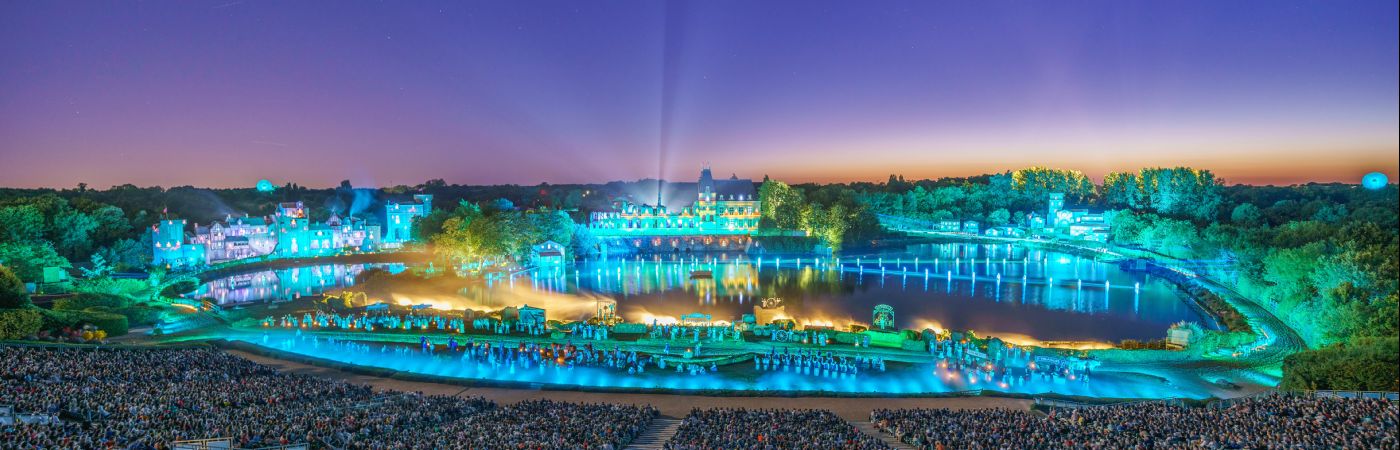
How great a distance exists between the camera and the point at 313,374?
66.9ft

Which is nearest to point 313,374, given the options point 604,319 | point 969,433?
point 604,319

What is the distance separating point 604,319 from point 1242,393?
2246 cm

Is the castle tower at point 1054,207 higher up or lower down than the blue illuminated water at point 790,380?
higher up

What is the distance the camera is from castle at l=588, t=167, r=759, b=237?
244 feet

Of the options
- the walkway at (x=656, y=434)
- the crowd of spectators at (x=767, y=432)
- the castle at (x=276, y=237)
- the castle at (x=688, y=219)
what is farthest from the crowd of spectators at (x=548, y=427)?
the castle at (x=688, y=219)

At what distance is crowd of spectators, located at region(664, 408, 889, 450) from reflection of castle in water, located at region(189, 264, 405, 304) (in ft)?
109

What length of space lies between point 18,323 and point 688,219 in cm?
5806

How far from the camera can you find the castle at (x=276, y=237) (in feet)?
173

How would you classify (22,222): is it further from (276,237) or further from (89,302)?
(89,302)

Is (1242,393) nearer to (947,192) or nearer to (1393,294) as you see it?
(1393,294)

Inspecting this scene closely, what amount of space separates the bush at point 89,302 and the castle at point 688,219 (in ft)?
149

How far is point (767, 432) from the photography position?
13.1 m

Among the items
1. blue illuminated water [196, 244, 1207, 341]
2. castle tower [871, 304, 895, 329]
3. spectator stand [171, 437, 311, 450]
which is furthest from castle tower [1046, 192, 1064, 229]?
spectator stand [171, 437, 311, 450]

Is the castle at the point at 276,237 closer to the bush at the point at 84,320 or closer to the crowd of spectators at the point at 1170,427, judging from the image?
the bush at the point at 84,320
